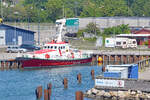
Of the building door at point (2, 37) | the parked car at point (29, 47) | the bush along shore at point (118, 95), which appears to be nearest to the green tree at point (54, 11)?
the building door at point (2, 37)

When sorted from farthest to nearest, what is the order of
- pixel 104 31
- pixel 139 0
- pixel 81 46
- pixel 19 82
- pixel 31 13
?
1. pixel 139 0
2. pixel 31 13
3. pixel 104 31
4. pixel 81 46
5. pixel 19 82

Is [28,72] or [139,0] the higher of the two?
[139,0]

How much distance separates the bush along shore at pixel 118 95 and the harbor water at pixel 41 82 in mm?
2876

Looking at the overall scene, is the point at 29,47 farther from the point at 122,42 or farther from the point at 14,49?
the point at 122,42

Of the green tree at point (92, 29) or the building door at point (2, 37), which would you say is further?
the green tree at point (92, 29)

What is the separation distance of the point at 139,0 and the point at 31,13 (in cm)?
4577

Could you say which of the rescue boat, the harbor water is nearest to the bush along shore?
the harbor water

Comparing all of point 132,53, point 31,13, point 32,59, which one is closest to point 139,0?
point 31,13

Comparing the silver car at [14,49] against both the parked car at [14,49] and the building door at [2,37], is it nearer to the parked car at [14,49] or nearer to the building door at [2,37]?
the parked car at [14,49]

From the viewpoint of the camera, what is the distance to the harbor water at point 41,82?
52441mm

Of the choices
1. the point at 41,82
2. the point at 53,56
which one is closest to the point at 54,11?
the point at 53,56

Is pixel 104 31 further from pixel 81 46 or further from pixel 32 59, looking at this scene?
pixel 32 59

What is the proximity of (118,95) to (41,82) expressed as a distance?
16829mm

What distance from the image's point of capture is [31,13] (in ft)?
450
